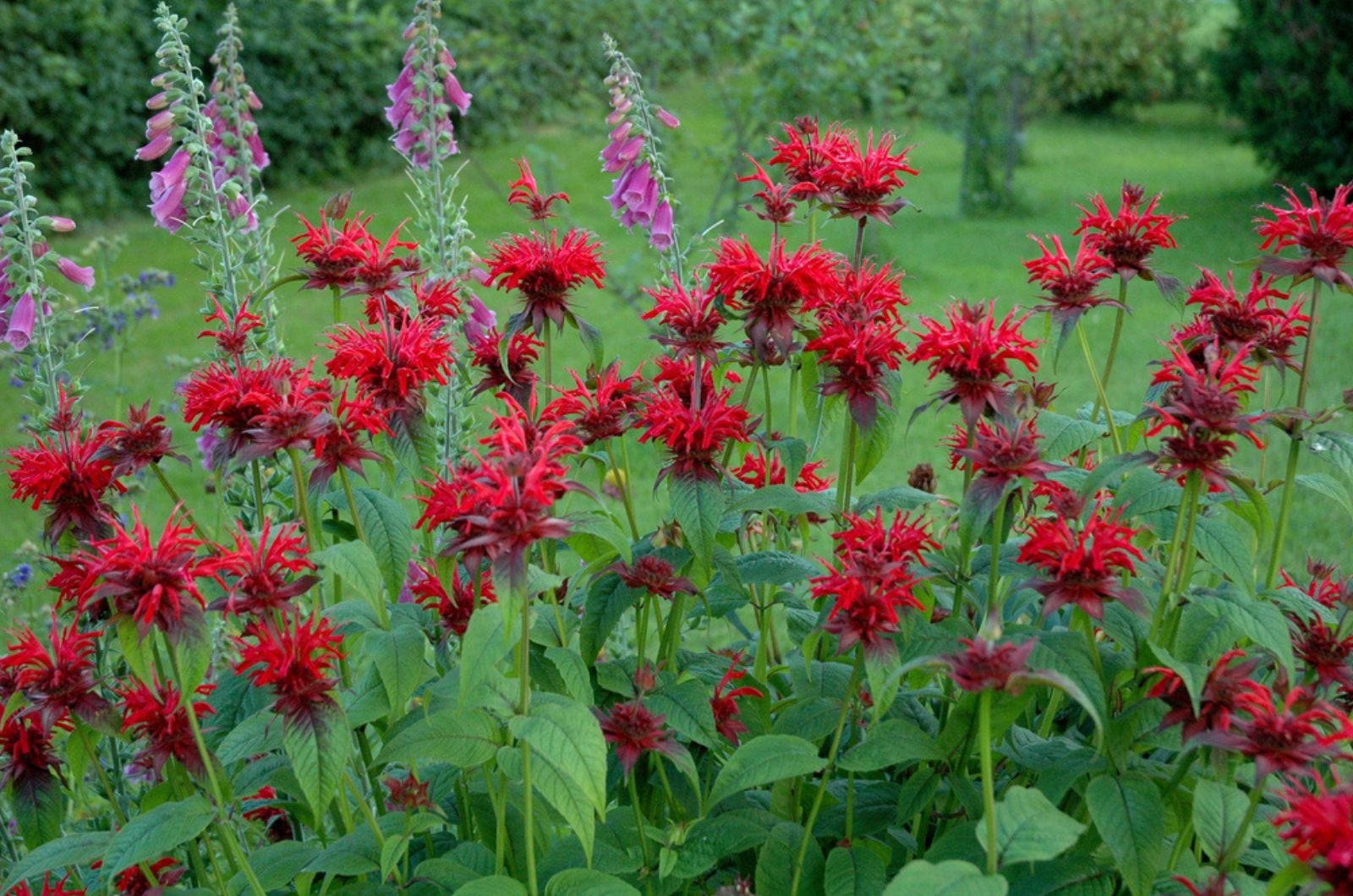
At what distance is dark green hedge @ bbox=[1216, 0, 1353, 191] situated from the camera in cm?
812

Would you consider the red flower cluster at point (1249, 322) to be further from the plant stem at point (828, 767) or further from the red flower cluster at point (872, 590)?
the plant stem at point (828, 767)

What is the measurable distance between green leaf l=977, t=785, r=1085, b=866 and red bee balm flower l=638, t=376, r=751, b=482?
1.68ft

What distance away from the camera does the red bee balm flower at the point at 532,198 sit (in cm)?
189

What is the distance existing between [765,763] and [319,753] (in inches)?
19.2

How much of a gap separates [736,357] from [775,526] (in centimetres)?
46

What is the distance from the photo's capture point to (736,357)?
Answer: 1.73 m

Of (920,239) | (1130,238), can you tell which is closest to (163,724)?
(1130,238)

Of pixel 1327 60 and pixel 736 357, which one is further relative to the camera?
pixel 1327 60

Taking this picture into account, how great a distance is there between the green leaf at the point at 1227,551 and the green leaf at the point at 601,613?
69 centimetres

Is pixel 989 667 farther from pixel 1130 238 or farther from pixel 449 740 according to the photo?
pixel 1130 238

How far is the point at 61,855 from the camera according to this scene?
1.49 meters

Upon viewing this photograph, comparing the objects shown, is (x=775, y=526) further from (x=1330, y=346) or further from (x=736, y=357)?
(x=1330, y=346)

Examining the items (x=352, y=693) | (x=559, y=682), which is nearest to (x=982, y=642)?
(x=559, y=682)

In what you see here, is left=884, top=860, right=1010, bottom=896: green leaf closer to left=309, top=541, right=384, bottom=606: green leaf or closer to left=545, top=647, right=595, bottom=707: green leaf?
left=545, top=647, right=595, bottom=707: green leaf
